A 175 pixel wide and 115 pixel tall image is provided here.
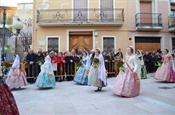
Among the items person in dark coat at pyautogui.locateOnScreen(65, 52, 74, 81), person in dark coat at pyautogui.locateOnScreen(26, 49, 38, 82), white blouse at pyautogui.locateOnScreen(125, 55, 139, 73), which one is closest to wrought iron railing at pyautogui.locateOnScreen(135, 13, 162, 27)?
person in dark coat at pyautogui.locateOnScreen(65, 52, 74, 81)

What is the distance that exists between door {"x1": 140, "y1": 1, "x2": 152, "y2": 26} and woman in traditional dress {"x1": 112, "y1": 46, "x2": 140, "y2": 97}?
10239 mm

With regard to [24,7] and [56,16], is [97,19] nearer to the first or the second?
[56,16]

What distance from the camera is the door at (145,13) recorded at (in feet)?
54.2

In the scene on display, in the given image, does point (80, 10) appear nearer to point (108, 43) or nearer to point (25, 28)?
point (108, 43)

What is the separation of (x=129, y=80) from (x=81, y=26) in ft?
33.0

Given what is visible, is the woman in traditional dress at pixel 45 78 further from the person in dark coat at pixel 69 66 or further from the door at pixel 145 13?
the door at pixel 145 13

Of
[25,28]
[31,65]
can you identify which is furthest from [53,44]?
[25,28]

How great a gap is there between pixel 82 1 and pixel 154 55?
707cm

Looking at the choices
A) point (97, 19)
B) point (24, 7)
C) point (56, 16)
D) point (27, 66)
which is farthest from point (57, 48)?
point (24, 7)

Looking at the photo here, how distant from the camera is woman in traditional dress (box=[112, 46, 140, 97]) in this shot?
661cm

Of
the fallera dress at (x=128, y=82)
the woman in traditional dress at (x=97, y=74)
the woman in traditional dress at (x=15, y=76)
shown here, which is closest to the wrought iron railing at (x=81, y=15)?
the woman in traditional dress at (x=15, y=76)

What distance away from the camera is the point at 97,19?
52.6ft

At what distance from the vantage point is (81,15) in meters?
16.2

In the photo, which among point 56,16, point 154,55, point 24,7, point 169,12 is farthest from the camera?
point 24,7
